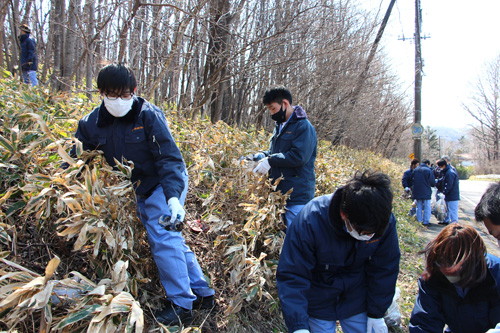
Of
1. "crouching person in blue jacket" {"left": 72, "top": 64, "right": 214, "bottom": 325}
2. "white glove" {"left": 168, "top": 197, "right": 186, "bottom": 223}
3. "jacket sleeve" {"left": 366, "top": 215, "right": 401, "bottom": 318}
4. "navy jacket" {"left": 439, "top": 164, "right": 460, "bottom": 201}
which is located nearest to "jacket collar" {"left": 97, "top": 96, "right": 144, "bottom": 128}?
"crouching person in blue jacket" {"left": 72, "top": 64, "right": 214, "bottom": 325}

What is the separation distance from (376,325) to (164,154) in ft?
6.09

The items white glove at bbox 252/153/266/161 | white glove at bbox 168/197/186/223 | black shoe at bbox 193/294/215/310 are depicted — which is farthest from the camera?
white glove at bbox 252/153/266/161

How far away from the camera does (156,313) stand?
2514 mm

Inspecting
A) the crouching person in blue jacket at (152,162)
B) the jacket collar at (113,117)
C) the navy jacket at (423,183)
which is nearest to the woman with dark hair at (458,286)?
the crouching person in blue jacket at (152,162)

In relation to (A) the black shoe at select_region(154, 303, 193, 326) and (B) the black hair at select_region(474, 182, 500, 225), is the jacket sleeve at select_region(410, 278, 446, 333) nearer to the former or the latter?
(B) the black hair at select_region(474, 182, 500, 225)

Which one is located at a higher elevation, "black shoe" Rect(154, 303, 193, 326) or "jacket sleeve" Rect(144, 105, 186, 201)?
"jacket sleeve" Rect(144, 105, 186, 201)

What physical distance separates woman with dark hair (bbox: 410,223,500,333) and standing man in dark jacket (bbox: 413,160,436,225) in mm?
7800

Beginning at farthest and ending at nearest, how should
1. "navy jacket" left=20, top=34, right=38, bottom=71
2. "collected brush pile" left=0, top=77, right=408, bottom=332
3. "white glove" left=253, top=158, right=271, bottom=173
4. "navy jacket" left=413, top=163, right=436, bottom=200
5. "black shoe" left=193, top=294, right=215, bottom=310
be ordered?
1. "navy jacket" left=413, top=163, right=436, bottom=200
2. "navy jacket" left=20, top=34, right=38, bottom=71
3. "white glove" left=253, top=158, right=271, bottom=173
4. "black shoe" left=193, top=294, right=215, bottom=310
5. "collected brush pile" left=0, top=77, right=408, bottom=332

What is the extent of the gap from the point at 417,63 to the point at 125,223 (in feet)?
54.0

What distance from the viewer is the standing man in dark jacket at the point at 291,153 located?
11.2ft

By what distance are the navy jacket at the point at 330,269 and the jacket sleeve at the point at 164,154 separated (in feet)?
2.87

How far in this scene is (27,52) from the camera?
Result: 6.81 meters

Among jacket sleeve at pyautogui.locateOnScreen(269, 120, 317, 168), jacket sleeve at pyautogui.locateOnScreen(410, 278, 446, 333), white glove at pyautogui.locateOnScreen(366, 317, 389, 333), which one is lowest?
white glove at pyautogui.locateOnScreen(366, 317, 389, 333)

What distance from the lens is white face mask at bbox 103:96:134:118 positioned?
2.45 metres
